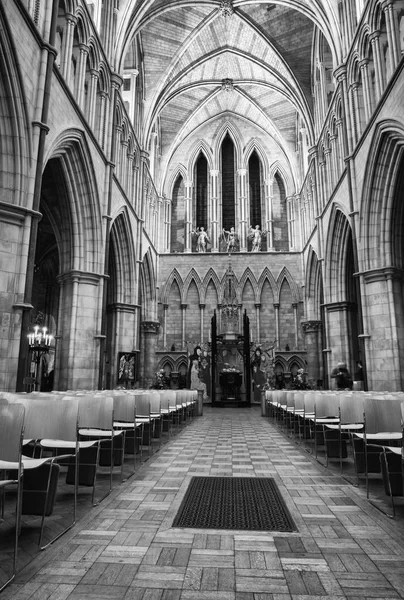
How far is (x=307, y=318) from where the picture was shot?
24953 mm

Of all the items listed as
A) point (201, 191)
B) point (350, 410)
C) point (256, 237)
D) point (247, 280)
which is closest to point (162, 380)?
point (247, 280)

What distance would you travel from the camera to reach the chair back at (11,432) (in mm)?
2896

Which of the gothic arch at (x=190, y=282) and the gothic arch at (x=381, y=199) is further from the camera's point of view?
the gothic arch at (x=190, y=282)

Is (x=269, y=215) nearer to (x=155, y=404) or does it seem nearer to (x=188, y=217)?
(x=188, y=217)

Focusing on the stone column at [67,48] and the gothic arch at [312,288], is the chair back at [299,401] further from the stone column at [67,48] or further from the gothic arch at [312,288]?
the gothic arch at [312,288]

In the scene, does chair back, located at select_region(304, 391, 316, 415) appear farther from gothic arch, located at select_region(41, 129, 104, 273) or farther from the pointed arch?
the pointed arch

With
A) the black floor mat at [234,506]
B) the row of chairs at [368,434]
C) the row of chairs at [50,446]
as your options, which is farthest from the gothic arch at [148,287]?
the black floor mat at [234,506]

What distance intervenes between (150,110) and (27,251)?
55.0 feet

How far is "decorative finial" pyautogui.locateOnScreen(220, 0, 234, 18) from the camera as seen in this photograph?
20.8 m

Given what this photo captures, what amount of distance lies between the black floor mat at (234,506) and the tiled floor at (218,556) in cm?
12

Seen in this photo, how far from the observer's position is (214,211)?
95.0 feet

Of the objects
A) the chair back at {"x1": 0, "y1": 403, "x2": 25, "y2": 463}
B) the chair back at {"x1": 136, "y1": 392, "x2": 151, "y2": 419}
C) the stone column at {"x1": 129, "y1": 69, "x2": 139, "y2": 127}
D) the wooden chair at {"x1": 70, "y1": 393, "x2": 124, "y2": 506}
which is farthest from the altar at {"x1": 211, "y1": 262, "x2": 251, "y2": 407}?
the chair back at {"x1": 0, "y1": 403, "x2": 25, "y2": 463}

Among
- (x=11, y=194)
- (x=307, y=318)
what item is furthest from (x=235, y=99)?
(x=11, y=194)

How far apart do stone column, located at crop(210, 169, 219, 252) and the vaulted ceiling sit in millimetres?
→ 3567
